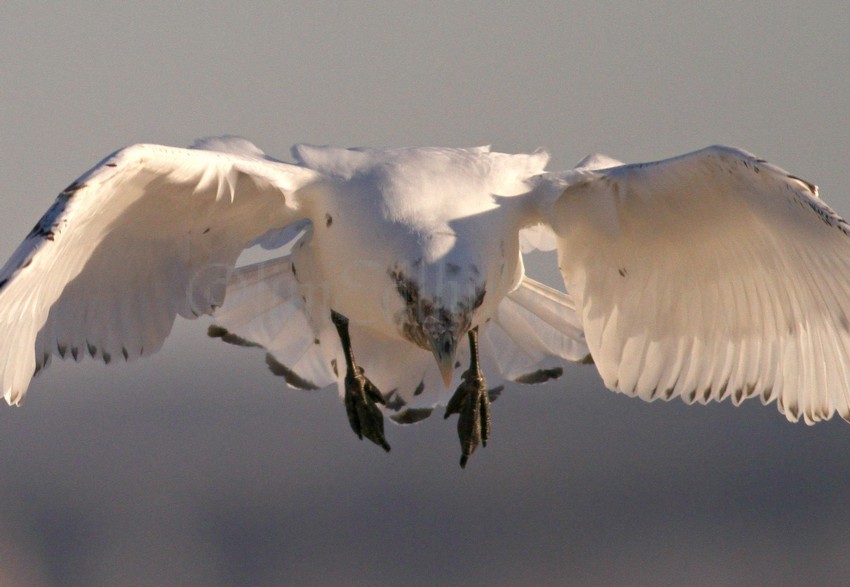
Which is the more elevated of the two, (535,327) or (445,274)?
(445,274)

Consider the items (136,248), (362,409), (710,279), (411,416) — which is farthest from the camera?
(411,416)

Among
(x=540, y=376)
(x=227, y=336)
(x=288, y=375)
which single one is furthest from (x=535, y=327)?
(x=227, y=336)

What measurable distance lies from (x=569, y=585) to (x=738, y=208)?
38.9 meters

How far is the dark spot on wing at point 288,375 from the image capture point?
8.84 meters

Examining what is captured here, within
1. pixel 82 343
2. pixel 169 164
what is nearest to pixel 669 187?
pixel 169 164

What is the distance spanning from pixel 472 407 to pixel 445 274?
165 cm

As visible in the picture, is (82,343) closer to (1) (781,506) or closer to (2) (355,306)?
(2) (355,306)

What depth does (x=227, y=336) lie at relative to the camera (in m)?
8.81

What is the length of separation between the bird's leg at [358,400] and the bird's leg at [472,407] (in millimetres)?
428

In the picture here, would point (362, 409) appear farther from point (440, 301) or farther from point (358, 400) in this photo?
point (440, 301)

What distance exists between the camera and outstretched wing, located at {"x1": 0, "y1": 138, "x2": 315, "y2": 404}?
6.67 metres

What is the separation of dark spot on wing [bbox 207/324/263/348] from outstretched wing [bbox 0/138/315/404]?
90 centimetres

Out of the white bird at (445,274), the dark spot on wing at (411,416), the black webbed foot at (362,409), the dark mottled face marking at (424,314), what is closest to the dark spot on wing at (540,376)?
the white bird at (445,274)

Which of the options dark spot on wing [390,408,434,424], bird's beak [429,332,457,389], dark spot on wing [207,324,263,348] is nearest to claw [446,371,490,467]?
dark spot on wing [390,408,434,424]
